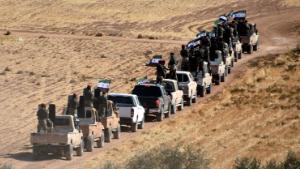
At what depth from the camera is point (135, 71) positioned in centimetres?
5344

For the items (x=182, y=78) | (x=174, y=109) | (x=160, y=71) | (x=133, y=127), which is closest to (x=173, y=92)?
(x=174, y=109)

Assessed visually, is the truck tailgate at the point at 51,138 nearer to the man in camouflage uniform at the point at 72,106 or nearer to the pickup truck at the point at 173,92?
the man in camouflage uniform at the point at 72,106

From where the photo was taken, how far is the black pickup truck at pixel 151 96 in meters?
Result: 37.0

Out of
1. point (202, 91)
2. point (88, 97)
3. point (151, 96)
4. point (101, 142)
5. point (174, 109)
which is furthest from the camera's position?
point (202, 91)

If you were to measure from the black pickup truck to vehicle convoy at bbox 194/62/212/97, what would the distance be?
5371 mm

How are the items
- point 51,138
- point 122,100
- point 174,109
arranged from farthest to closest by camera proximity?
point 174,109 < point 122,100 < point 51,138

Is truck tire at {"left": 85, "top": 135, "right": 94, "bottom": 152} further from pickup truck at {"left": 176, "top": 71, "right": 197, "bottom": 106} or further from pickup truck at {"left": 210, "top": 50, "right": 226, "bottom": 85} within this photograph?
pickup truck at {"left": 210, "top": 50, "right": 226, "bottom": 85}

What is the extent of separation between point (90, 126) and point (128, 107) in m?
3.77

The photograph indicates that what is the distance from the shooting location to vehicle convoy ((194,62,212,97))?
1679 inches

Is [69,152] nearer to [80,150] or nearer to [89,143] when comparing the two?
[80,150]

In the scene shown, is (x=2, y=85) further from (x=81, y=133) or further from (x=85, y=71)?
(x=81, y=133)

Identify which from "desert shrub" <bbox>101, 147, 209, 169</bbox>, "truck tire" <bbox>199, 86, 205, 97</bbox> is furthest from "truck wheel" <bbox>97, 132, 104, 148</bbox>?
"truck tire" <bbox>199, 86, 205, 97</bbox>

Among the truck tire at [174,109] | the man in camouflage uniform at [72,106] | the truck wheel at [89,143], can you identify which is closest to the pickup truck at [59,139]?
the truck wheel at [89,143]

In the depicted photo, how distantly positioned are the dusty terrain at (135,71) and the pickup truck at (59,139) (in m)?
0.38
